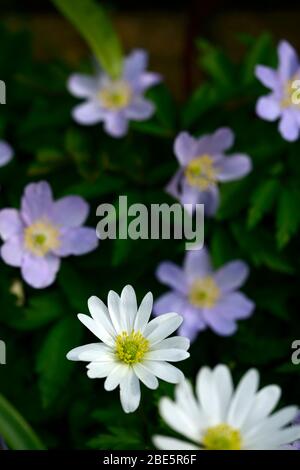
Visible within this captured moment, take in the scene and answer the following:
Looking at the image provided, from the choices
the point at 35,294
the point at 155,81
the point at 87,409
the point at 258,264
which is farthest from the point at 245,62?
the point at 87,409

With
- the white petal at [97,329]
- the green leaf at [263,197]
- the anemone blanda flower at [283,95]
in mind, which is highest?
the anemone blanda flower at [283,95]

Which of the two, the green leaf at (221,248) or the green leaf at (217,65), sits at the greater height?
the green leaf at (217,65)

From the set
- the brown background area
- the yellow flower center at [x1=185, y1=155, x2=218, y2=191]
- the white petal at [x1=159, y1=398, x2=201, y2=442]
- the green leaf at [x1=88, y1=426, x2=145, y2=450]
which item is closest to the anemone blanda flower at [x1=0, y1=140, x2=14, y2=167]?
the yellow flower center at [x1=185, y1=155, x2=218, y2=191]

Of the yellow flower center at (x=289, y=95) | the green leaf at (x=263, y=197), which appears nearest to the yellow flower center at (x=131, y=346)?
the green leaf at (x=263, y=197)

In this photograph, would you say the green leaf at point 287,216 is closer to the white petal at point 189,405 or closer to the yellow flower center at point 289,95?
the yellow flower center at point 289,95

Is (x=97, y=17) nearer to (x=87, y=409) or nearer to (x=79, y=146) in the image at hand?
(x=79, y=146)

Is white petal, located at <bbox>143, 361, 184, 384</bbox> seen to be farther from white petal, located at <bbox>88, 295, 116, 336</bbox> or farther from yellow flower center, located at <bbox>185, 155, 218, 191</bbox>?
yellow flower center, located at <bbox>185, 155, 218, 191</bbox>
